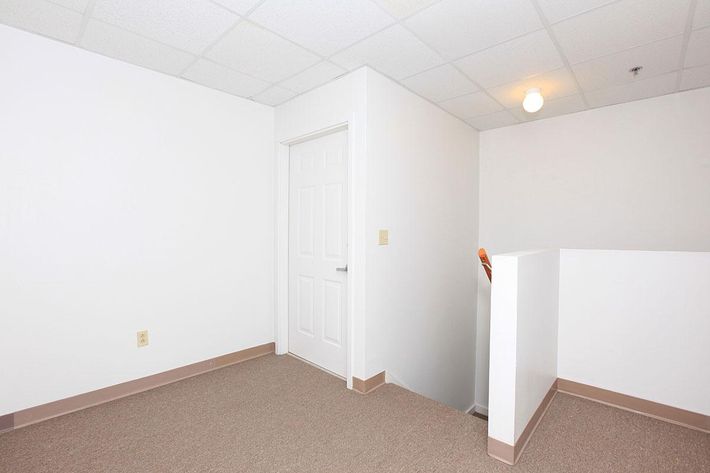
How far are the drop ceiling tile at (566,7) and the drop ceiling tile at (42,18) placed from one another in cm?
264

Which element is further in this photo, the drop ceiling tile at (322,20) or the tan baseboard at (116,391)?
the tan baseboard at (116,391)

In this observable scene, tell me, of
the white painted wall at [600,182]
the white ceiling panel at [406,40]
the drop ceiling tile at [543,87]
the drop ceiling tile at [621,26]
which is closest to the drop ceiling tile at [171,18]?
the white ceiling panel at [406,40]

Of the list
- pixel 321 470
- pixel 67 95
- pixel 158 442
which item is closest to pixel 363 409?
pixel 321 470

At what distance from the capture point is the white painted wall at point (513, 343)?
1.79 metres

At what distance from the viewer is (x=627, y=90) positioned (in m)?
2.85

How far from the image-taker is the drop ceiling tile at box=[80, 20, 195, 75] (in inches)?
82.4

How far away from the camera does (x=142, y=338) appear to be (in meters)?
2.56

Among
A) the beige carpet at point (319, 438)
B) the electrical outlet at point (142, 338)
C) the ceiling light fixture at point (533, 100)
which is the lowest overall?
the beige carpet at point (319, 438)

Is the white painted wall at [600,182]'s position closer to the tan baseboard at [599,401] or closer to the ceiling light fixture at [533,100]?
the ceiling light fixture at [533,100]

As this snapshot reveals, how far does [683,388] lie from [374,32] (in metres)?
2.97

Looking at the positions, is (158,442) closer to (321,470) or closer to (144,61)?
(321,470)

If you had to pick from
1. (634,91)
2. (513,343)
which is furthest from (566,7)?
(513,343)

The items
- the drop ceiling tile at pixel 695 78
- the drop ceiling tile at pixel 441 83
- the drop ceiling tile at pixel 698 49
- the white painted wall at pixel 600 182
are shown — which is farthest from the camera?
the white painted wall at pixel 600 182

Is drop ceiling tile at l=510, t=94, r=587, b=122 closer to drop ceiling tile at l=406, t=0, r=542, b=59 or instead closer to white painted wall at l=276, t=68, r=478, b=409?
white painted wall at l=276, t=68, r=478, b=409
